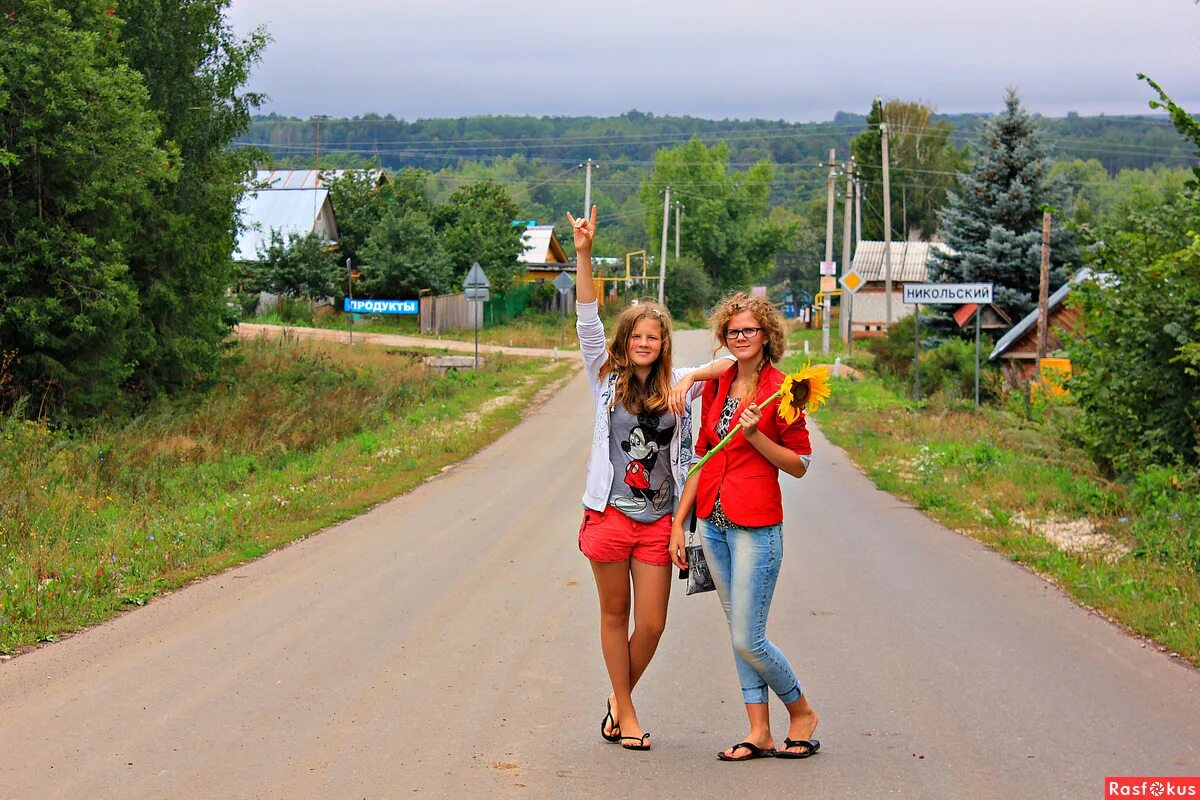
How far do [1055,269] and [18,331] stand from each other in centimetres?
3018

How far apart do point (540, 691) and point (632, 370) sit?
82.1 inches

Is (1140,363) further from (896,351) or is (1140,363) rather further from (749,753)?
(896,351)

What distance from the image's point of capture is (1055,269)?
38.7m

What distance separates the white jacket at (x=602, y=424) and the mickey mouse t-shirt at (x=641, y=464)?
29mm

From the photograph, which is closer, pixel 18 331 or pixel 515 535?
pixel 515 535

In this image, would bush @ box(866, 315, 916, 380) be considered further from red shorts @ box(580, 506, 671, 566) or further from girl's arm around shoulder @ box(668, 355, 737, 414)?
red shorts @ box(580, 506, 671, 566)

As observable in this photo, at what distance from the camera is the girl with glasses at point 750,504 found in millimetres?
5445

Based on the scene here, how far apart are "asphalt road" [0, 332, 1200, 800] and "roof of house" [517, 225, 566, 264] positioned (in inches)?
3002

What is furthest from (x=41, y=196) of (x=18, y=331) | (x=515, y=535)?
(x=515, y=535)

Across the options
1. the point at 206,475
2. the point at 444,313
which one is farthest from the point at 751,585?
the point at 444,313

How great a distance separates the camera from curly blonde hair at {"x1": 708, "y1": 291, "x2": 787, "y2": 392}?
5.59m

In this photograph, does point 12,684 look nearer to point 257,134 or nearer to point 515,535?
point 515,535

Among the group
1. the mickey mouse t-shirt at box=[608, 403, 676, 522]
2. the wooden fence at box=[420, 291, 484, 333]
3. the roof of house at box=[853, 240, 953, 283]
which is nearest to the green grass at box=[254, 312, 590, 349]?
the wooden fence at box=[420, 291, 484, 333]

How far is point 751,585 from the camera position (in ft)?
18.0
